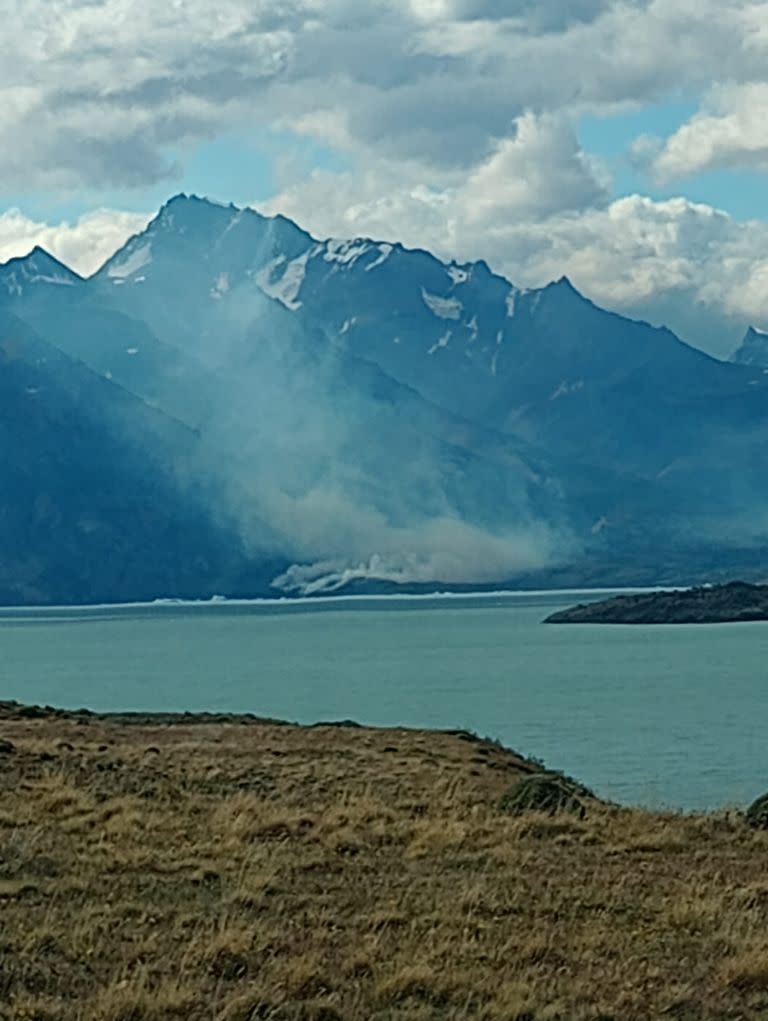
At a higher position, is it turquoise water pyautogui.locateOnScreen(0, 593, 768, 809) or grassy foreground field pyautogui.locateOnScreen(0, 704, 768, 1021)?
grassy foreground field pyautogui.locateOnScreen(0, 704, 768, 1021)

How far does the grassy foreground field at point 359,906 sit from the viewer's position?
12.5m

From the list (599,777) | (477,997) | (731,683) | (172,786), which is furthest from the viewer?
(731,683)

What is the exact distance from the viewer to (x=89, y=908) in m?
15.4

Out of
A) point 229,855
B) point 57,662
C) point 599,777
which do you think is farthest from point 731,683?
point 229,855

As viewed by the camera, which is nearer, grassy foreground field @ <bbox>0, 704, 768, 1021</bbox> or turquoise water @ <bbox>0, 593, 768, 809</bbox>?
grassy foreground field @ <bbox>0, 704, 768, 1021</bbox>

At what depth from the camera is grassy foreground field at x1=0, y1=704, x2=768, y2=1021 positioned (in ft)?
41.1

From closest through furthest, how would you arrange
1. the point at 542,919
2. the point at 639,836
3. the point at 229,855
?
the point at 542,919, the point at 229,855, the point at 639,836

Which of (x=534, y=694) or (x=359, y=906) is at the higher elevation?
(x=359, y=906)

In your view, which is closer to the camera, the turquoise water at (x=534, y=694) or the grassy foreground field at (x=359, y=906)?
the grassy foreground field at (x=359, y=906)

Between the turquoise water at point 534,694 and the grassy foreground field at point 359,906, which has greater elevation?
the grassy foreground field at point 359,906

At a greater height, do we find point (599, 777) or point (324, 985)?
point (324, 985)

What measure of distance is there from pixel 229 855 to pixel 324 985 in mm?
6461

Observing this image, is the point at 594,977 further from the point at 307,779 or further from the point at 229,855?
the point at 307,779

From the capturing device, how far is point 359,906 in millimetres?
15984
